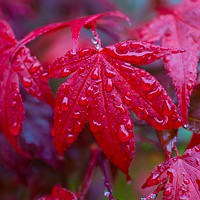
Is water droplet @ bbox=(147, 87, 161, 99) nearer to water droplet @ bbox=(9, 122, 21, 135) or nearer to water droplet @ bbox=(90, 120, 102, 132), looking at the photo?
water droplet @ bbox=(90, 120, 102, 132)

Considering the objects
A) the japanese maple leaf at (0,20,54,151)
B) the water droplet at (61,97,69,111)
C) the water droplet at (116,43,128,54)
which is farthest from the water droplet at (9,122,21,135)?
the water droplet at (116,43,128,54)

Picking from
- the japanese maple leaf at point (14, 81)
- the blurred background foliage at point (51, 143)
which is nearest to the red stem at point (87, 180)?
the blurred background foliage at point (51, 143)

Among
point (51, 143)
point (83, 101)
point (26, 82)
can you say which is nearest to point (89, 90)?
point (83, 101)

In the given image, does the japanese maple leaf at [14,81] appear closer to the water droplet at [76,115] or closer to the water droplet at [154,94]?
the water droplet at [76,115]

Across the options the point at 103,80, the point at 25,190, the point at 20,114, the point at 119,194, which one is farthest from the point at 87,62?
the point at 119,194

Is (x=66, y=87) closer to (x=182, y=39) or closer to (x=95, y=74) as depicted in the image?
(x=95, y=74)

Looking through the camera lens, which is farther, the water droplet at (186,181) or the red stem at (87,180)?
the red stem at (87,180)
